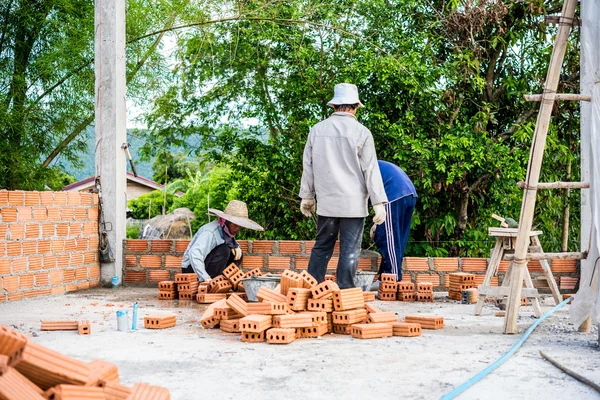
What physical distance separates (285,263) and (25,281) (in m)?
2.74

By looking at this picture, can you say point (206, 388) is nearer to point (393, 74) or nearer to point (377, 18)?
point (393, 74)

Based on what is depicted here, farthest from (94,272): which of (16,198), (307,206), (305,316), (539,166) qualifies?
(539,166)

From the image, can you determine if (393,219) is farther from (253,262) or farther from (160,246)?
(160,246)

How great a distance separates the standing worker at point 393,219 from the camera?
7.65m

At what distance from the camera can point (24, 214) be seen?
7.17 meters

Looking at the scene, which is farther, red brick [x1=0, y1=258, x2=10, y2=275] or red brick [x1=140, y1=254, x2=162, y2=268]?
red brick [x1=140, y1=254, x2=162, y2=268]

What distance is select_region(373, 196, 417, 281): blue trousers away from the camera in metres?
7.63

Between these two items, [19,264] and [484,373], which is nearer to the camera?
[484,373]

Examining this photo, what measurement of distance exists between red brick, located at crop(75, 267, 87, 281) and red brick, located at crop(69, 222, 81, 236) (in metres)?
0.39

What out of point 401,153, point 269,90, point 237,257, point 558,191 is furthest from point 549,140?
point 237,257

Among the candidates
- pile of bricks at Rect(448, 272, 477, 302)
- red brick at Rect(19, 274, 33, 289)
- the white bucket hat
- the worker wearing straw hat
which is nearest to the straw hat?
the worker wearing straw hat

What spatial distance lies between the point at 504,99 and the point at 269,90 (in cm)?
306

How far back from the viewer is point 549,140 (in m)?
9.04

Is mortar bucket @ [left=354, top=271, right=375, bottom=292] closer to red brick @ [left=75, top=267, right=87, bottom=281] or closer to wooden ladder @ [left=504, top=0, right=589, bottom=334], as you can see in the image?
wooden ladder @ [left=504, top=0, right=589, bottom=334]
